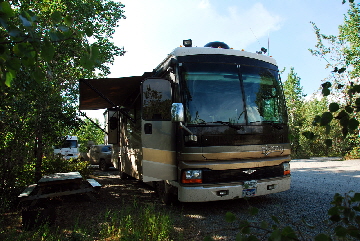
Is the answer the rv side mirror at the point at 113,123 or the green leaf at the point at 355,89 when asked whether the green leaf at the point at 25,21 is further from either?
the rv side mirror at the point at 113,123

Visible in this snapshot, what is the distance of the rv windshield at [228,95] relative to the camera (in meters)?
5.54

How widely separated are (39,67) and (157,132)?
161 inches

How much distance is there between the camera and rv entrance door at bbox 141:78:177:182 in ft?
18.6

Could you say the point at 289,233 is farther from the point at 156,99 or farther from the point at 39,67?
the point at 156,99

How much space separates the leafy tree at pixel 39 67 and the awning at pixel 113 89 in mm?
585

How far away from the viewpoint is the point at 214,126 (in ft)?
17.9

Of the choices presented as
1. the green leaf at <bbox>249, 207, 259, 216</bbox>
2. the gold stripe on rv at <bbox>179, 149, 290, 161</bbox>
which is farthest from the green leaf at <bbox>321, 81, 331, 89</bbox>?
the gold stripe on rv at <bbox>179, 149, 290, 161</bbox>

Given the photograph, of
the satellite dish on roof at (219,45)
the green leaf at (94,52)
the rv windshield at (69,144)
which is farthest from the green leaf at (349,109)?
the rv windshield at (69,144)

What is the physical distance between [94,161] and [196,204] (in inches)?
534

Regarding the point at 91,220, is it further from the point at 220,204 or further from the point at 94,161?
the point at 94,161

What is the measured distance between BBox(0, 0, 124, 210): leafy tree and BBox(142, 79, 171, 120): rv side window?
113 centimetres

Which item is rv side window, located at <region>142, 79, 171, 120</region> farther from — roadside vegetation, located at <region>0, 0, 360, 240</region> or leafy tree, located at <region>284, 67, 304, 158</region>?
leafy tree, located at <region>284, 67, 304, 158</region>

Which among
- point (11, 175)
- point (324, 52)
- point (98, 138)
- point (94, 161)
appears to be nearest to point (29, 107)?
point (11, 175)

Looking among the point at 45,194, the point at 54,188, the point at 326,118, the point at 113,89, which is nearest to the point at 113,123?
the point at 113,89
